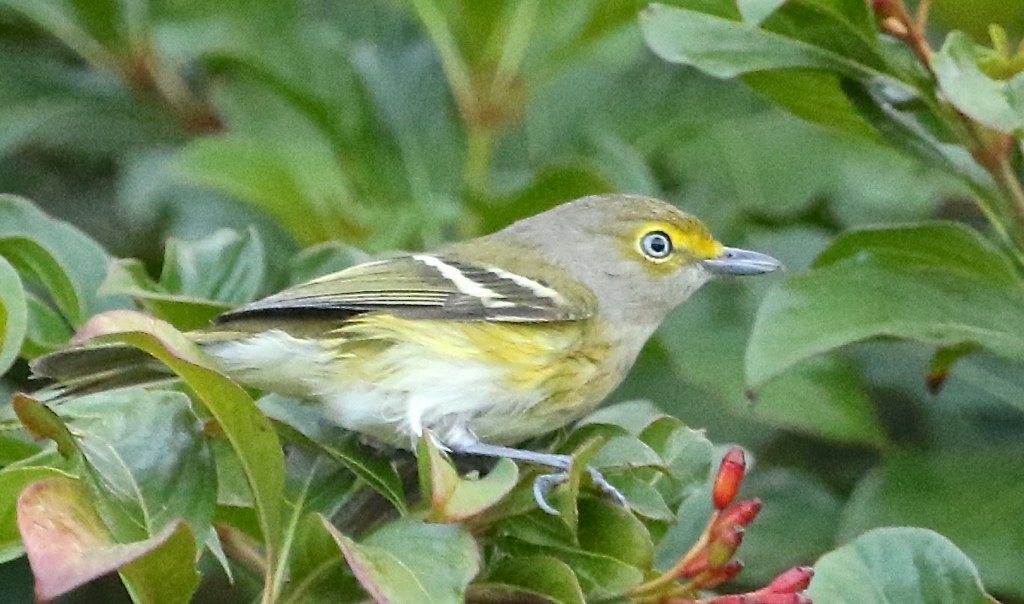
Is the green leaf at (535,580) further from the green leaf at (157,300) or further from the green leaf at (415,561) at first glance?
the green leaf at (157,300)

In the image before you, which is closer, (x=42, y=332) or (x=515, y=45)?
(x=42, y=332)

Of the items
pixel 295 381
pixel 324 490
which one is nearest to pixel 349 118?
pixel 295 381

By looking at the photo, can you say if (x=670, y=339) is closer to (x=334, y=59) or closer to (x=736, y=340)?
(x=736, y=340)

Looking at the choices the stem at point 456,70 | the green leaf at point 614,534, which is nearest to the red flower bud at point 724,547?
the green leaf at point 614,534

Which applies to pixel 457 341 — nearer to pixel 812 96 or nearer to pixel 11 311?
pixel 812 96

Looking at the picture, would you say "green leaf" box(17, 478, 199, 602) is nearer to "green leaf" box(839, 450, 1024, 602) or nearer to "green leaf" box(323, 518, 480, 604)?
"green leaf" box(323, 518, 480, 604)

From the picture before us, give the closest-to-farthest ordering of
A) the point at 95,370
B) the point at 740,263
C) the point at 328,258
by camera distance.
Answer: the point at 95,370 → the point at 328,258 → the point at 740,263

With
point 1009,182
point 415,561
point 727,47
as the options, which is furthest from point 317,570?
point 1009,182

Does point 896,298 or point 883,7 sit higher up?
point 883,7
